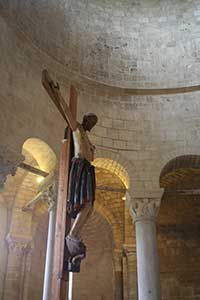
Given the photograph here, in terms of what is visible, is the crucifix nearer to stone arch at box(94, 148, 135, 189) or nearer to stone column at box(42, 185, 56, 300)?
stone column at box(42, 185, 56, 300)

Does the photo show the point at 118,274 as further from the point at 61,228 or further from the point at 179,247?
the point at 61,228

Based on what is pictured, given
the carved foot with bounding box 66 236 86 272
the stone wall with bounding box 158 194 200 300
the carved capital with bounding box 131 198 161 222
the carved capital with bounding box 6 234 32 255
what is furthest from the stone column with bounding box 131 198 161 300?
the carved foot with bounding box 66 236 86 272

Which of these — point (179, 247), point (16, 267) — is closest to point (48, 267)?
point (16, 267)

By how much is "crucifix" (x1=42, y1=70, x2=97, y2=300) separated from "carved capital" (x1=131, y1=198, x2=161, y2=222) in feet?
18.2

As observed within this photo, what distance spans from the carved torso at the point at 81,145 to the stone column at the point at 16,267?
30.1 ft

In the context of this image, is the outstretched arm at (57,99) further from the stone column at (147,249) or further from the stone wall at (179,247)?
the stone wall at (179,247)

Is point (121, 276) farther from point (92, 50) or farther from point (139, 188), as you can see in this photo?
point (92, 50)

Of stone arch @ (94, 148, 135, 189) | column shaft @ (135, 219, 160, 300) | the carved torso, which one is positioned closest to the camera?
the carved torso

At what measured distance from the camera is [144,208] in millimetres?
10359

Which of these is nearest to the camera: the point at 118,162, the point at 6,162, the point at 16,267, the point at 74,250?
the point at 74,250

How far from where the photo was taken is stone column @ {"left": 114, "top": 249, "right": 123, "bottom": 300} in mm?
14289

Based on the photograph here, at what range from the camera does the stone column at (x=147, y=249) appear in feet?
30.4

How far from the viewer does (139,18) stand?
13094 mm

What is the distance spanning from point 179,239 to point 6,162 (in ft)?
29.5
